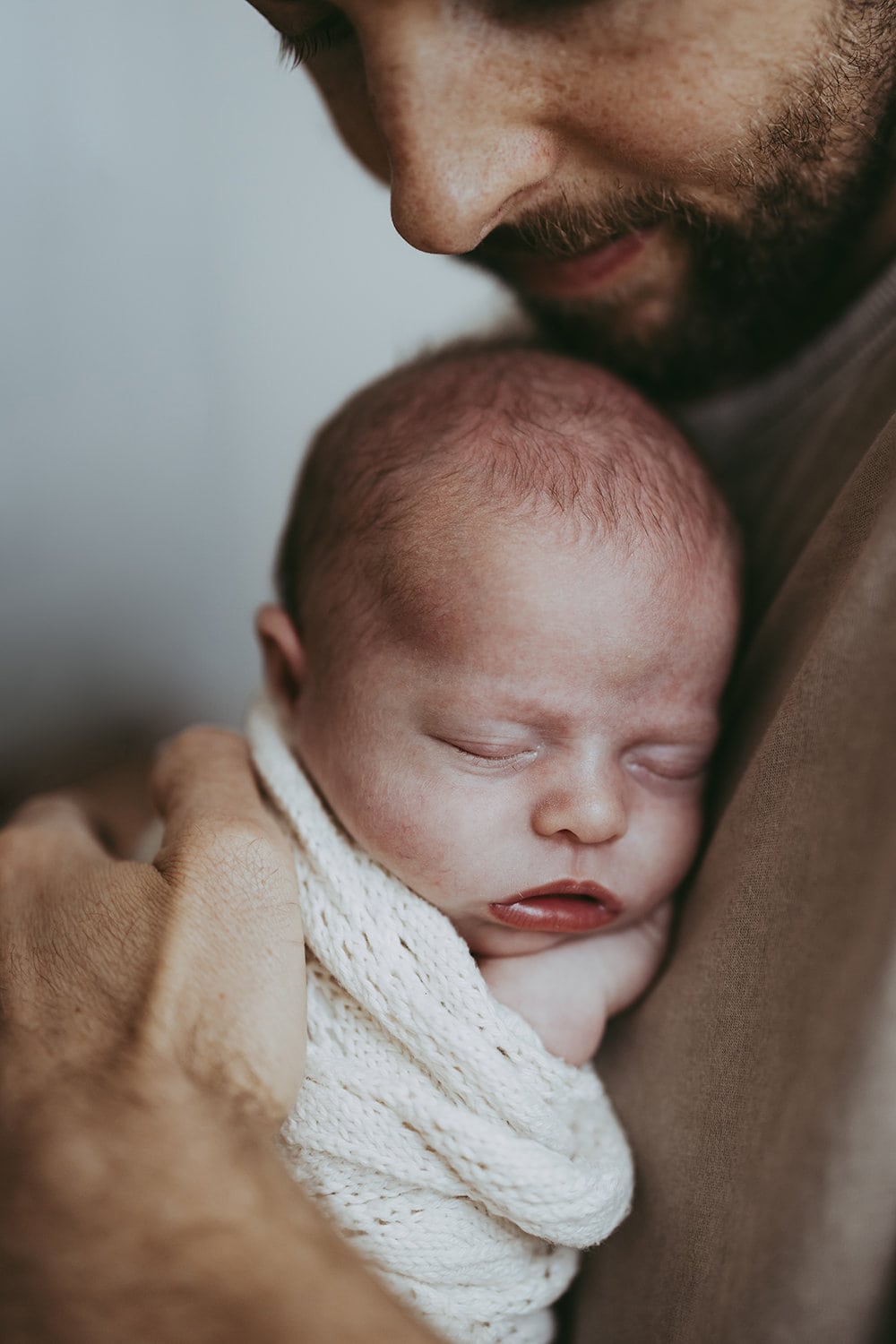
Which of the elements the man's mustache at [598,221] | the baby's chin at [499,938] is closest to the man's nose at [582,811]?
the baby's chin at [499,938]

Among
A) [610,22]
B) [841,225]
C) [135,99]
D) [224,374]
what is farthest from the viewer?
[224,374]

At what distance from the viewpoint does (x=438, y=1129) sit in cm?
82

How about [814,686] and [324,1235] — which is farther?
[814,686]

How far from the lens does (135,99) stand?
5.81ft

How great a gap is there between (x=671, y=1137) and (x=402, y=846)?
316mm

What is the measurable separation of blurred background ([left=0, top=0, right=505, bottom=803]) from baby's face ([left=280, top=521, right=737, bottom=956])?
0.83 metres

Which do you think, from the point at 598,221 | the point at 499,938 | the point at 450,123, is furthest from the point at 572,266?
the point at 499,938

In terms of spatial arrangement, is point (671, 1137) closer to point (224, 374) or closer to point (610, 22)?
point (610, 22)

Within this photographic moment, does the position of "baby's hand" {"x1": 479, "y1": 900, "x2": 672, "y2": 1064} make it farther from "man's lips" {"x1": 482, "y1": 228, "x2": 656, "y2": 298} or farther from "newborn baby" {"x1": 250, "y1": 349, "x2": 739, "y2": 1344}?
"man's lips" {"x1": 482, "y1": 228, "x2": 656, "y2": 298}

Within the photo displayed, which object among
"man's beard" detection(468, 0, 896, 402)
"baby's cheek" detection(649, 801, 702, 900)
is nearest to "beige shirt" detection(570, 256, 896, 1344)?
"baby's cheek" detection(649, 801, 702, 900)

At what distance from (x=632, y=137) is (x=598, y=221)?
4.0 inches

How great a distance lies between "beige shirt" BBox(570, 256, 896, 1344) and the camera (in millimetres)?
573

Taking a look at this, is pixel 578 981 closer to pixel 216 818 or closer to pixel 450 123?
pixel 216 818

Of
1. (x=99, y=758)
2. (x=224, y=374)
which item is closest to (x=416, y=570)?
(x=99, y=758)
